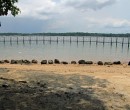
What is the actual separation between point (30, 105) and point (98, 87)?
392 centimetres

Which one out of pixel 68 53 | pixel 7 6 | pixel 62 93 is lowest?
pixel 68 53

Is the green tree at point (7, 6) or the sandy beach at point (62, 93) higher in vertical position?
the green tree at point (7, 6)

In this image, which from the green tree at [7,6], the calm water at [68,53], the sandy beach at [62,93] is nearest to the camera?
the sandy beach at [62,93]

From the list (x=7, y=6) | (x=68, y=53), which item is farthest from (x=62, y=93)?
(x=68, y=53)

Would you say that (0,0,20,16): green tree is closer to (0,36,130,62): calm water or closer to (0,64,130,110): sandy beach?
(0,64,130,110): sandy beach

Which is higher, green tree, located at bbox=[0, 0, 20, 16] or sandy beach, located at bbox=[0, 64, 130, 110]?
green tree, located at bbox=[0, 0, 20, 16]

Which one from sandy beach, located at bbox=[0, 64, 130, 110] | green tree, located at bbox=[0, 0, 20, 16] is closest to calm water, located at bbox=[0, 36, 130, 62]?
sandy beach, located at bbox=[0, 64, 130, 110]

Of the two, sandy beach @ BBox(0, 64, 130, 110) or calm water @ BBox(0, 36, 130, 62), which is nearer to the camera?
sandy beach @ BBox(0, 64, 130, 110)

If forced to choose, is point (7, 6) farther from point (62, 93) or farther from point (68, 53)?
point (68, 53)

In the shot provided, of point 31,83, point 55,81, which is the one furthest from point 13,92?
point 55,81

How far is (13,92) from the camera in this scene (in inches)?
396

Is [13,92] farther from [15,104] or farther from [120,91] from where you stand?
[120,91]

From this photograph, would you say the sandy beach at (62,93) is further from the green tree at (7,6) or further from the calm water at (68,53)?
the calm water at (68,53)

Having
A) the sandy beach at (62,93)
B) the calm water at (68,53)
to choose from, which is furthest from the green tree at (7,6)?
the calm water at (68,53)
